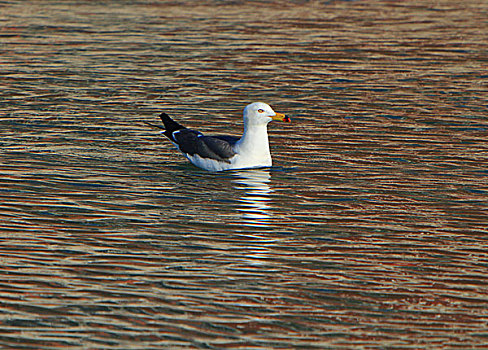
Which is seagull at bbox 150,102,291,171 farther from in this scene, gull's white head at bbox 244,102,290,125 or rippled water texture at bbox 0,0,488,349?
rippled water texture at bbox 0,0,488,349

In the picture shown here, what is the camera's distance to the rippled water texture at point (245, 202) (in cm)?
895

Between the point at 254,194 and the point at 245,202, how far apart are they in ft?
1.71

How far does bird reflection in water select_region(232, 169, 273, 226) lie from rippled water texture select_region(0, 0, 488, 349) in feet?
0.16

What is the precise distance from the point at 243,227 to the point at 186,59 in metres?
16.1

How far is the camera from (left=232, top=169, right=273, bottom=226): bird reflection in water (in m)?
12.6

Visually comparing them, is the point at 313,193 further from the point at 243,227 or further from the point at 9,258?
the point at 9,258

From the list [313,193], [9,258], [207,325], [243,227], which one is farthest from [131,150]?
[207,325]

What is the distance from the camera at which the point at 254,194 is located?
14.0 meters

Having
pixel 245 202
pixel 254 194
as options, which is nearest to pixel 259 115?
pixel 254 194

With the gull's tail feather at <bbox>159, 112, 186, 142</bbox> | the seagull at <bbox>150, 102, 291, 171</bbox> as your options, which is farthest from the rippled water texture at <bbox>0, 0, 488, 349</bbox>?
the gull's tail feather at <bbox>159, 112, 186, 142</bbox>

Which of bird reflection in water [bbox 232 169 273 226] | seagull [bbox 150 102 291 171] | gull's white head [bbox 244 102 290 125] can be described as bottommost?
bird reflection in water [bbox 232 169 273 226]

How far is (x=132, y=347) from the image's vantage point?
829cm

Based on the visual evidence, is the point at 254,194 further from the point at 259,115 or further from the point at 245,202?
the point at 259,115

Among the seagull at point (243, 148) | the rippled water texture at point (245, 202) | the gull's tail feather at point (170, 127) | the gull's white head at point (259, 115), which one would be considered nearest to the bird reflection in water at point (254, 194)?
the rippled water texture at point (245, 202)
